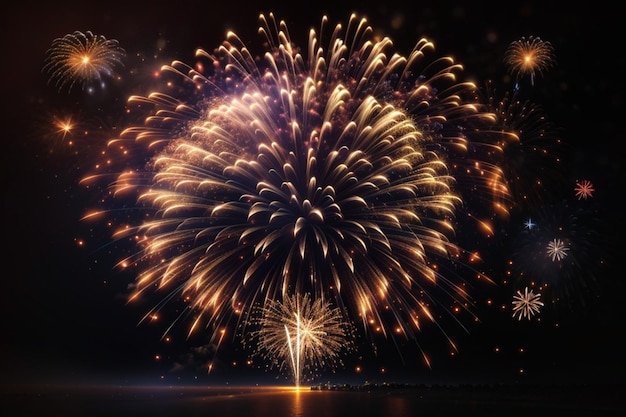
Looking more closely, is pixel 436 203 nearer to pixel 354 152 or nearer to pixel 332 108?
pixel 354 152

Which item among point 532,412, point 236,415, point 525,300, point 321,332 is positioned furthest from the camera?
point 532,412

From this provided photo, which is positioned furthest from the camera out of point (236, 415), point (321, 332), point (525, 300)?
point (236, 415)

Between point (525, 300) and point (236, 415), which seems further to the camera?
point (236, 415)

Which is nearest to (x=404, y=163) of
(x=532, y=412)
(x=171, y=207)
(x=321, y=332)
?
(x=171, y=207)

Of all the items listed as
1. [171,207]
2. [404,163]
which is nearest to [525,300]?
[404,163]

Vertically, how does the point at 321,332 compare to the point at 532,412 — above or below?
above

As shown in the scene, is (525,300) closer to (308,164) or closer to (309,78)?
(308,164)

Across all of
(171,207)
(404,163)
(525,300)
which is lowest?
(525,300)

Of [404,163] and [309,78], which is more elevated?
[309,78]

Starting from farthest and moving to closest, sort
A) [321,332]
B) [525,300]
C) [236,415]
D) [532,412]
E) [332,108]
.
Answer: [532,412] < [236,415] < [321,332] < [525,300] < [332,108]
